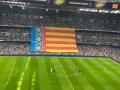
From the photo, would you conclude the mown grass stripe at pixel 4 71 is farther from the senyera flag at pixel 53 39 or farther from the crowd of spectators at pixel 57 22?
the crowd of spectators at pixel 57 22

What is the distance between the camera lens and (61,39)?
65938mm

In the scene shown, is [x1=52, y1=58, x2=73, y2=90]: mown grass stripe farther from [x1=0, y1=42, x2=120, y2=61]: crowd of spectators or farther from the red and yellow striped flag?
[x1=0, y1=42, x2=120, y2=61]: crowd of spectators

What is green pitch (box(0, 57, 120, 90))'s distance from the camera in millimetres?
33406

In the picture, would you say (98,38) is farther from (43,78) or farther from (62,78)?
(43,78)

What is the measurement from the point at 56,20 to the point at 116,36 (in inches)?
718

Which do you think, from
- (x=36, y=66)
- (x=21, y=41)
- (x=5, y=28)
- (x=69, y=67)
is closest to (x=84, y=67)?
(x=69, y=67)

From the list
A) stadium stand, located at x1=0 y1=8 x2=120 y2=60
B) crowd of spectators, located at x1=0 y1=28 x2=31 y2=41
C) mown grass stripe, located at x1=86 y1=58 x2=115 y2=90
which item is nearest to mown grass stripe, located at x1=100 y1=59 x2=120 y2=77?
mown grass stripe, located at x1=86 y1=58 x2=115 y2=90

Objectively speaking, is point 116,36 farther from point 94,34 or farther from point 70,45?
point 70,45

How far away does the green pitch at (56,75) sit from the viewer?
33406 millimetres

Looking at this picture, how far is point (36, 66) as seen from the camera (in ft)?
148

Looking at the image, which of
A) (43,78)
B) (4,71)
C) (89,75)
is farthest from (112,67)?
(4,71)

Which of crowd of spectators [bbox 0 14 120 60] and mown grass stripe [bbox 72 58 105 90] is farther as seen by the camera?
crowd of spectators [bbox 0 14 120 60]

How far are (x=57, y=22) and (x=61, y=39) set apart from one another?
23.8ft

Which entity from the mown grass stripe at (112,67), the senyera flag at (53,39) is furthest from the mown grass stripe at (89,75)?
the senyera flag at (53,39)
